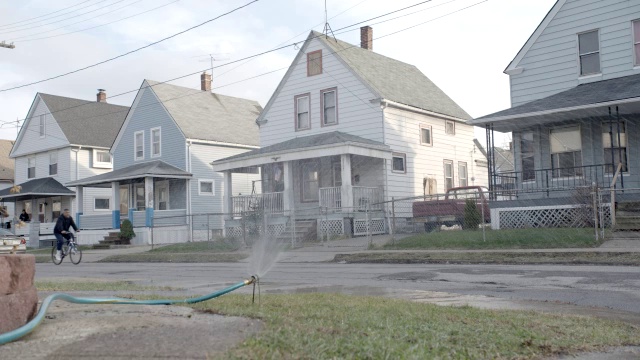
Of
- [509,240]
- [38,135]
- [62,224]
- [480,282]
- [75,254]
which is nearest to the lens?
[480,282]

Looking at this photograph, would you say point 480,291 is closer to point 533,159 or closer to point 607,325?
point 607,325

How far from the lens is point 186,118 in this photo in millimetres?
38562

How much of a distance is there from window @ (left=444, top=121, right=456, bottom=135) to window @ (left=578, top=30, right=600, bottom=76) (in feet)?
35.5

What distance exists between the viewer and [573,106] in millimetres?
20781

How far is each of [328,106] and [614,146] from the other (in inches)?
525

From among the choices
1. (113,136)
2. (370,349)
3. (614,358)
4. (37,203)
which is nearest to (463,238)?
(614,358)

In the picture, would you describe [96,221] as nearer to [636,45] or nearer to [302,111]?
[302,111]

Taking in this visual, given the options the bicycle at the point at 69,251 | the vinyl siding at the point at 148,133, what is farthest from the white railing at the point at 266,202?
the bicycle at the point at 69,251

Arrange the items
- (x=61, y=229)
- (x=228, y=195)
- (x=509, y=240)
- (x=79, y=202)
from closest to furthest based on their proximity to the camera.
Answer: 1. (x=509, y=240)
2. (x=61, y=229)
3. (x=228, y=195)
4. (x=79, y=202)

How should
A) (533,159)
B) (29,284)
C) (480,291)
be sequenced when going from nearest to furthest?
(29,284)
(480,291)
(533,159)

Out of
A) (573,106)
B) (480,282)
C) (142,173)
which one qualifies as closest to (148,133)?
(142,173)

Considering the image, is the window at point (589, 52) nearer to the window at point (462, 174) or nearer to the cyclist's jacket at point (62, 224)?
the window at point (462, 174)

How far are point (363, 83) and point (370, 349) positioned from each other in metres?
25.7

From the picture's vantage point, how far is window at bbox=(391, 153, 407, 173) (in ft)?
98.9
